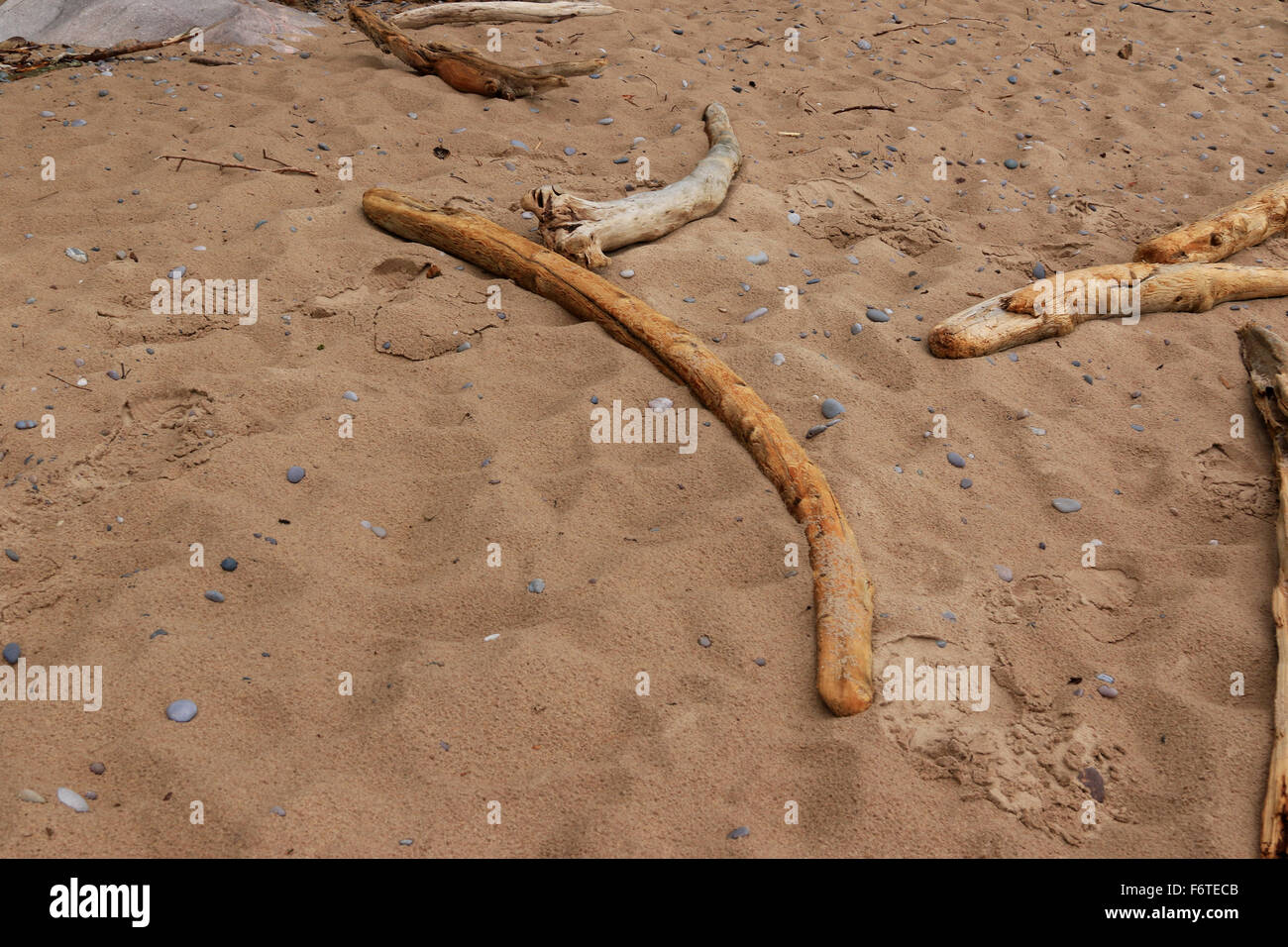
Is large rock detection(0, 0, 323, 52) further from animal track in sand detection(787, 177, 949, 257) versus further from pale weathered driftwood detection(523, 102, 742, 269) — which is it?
animal track in sand detection(787, 177, 949, 257)

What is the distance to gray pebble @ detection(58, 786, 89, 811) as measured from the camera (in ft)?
6.37

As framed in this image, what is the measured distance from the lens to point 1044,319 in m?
3.60

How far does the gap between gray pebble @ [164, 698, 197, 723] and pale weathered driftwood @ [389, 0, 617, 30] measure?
4770 millimetres

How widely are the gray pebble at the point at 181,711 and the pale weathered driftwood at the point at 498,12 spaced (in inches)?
188

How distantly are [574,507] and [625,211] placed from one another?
5.46ft

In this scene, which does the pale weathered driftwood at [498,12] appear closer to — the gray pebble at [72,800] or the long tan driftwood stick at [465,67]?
the long tan driftwood stick at [465,67]

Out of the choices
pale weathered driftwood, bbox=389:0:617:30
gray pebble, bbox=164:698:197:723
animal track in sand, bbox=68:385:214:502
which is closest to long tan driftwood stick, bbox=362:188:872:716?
animal track in sand, bbox=68:385:214:502

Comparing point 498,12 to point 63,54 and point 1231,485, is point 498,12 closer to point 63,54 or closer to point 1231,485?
point 63,54

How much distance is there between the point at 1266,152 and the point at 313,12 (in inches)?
231

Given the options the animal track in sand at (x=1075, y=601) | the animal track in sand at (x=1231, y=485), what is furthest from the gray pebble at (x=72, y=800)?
the animal track in sand at (x=1231, y=485)

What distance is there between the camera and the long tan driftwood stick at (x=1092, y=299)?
3502mm

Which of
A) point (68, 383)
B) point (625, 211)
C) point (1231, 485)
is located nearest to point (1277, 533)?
point (1231, 485)

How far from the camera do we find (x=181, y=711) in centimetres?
215

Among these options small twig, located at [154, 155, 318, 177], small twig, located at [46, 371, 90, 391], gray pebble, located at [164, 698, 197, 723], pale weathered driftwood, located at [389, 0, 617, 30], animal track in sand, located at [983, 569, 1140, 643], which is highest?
pale weathered driftwood, located at [389, 0, 617, 30]
